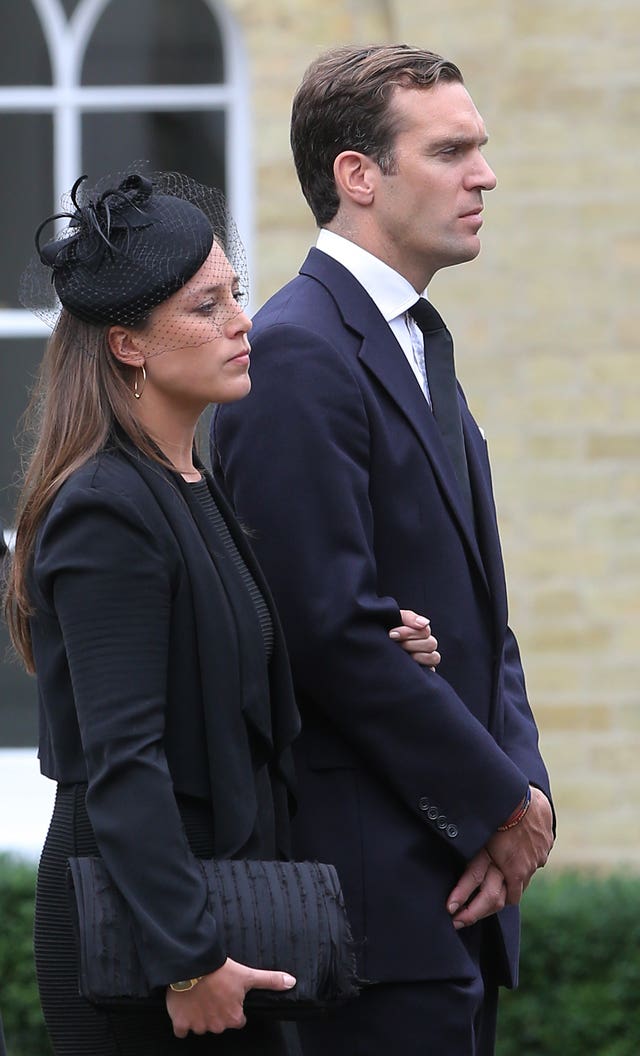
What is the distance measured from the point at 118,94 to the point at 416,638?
3.75 m

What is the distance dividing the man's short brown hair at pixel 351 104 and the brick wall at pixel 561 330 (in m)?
2.51

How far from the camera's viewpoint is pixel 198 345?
8.04 ft

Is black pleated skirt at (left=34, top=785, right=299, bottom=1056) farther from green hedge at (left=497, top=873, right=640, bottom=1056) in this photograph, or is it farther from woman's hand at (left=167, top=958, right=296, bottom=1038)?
green hedge at (left=497, top=873, right=640, bottom=1056)

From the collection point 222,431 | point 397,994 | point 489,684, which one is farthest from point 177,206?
point 397,994

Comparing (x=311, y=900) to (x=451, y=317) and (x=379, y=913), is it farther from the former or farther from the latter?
(x=451, y=317)

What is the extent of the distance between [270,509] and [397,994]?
2.53 ft

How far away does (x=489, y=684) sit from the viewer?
9.46 ft

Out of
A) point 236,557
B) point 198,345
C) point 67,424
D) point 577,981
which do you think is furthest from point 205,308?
point 577,981

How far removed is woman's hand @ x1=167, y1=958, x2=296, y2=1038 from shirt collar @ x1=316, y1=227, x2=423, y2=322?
117cm

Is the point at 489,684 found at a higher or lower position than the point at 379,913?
higher

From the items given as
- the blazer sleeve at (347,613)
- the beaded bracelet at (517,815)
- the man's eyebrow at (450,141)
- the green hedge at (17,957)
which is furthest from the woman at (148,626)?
the green hedge at (17,957)

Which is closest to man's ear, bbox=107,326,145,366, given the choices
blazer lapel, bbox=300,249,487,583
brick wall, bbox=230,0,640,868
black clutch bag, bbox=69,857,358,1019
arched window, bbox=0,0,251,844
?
blazer lapel, bbox=300,249,487,583

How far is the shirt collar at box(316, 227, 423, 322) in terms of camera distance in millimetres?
2920

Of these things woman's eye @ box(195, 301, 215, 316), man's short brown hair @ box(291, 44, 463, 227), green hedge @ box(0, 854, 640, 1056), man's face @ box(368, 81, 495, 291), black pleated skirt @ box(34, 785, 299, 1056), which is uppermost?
man's short brown hair @ box(291, 44, 463, 227)
